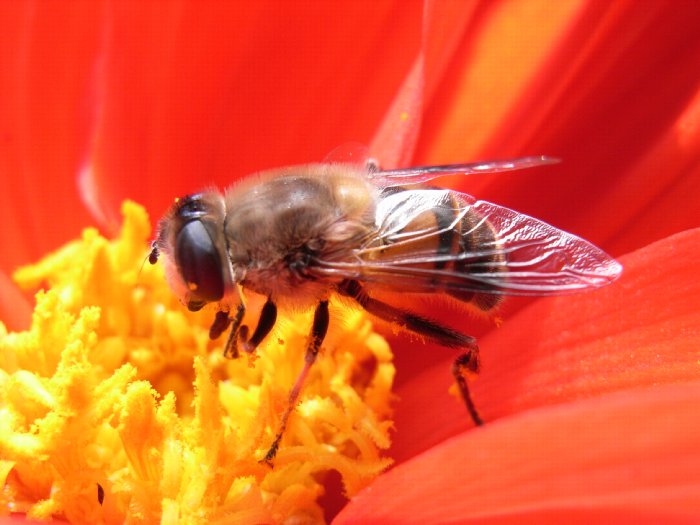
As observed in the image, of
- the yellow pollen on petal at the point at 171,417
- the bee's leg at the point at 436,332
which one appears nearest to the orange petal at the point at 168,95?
the yellow pollen on petal at the point at 171,417

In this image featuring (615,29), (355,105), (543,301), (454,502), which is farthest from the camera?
(355,105)

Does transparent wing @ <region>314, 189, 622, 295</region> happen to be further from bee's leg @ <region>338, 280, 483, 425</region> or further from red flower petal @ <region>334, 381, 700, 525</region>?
red flower petal @ <region>334, 381, 700, 525</region>

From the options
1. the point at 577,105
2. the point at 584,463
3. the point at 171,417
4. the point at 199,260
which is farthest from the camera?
the point at 577,105

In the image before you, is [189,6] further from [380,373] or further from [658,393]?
[658,393]

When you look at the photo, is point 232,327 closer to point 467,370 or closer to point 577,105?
point 467,370

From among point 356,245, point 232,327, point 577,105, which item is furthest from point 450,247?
point 577,105

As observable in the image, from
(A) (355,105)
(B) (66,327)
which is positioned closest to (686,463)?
(B) (66,327)
